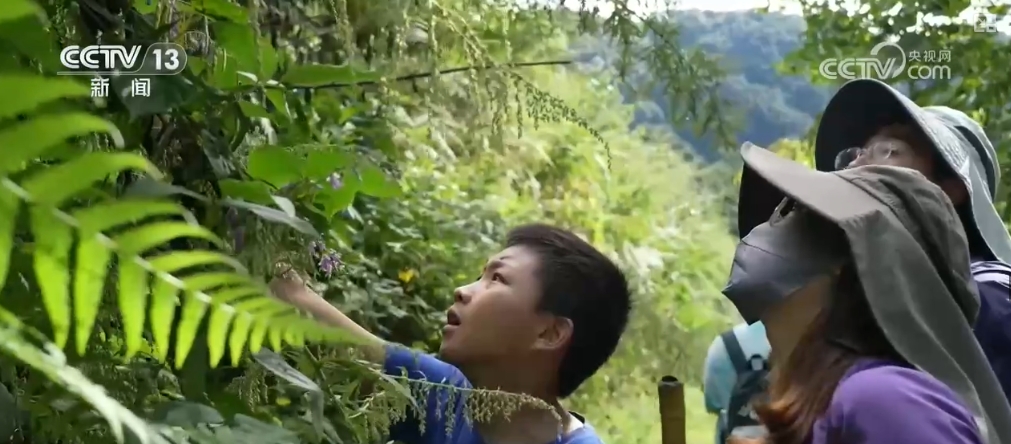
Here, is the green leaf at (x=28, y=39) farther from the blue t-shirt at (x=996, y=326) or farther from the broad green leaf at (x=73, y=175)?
the blue t-shirt at (x=996, y=326)

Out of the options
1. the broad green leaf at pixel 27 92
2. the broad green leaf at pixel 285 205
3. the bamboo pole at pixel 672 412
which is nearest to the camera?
the broad green leaf at pixel 27 92

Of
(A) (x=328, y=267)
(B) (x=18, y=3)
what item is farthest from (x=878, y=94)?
(B) (x=18, y=3)

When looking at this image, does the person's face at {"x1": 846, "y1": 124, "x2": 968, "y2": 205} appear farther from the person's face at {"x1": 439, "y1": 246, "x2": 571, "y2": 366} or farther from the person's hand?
the person's hand

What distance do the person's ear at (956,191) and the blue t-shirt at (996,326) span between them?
88 millimetres

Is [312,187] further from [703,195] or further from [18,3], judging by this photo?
[703,195]

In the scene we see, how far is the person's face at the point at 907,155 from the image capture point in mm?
732

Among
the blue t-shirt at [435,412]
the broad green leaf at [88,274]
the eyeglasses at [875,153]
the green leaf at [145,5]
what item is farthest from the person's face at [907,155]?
the broad green leaf at [88,274]

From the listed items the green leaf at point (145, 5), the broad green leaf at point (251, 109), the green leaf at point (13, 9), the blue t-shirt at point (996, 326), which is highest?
the green leaf at point (145, 5)

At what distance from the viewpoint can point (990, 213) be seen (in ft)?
2.52

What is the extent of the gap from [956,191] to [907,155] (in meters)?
0.05

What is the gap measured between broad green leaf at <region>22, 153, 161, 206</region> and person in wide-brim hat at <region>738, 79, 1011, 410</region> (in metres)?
0.55

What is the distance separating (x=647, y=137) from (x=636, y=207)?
3.5 inches

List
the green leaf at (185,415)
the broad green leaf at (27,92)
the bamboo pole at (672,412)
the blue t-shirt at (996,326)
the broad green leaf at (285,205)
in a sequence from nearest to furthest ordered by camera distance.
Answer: the broad green leaf at (27,92) < the green leaf at (185,415) < the broad green leaf at (285,205) < the blue t-shirt at (996,326) < the bamboo pole at (672,412)

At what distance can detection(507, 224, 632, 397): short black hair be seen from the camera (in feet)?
2.36
